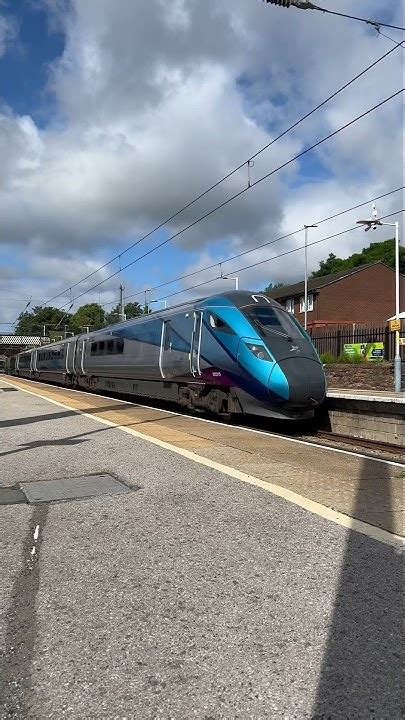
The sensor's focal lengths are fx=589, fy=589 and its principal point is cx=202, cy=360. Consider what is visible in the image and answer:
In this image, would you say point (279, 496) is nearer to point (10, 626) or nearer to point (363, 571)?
point (363, 571)

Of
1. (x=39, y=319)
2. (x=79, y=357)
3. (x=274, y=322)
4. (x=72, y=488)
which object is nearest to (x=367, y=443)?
(x=274, y=322)

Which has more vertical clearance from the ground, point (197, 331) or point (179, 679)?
point (197, 331)

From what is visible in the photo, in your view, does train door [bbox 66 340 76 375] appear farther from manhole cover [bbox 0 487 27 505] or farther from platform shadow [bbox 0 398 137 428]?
manhole cover [bbox 0 487 27 505]

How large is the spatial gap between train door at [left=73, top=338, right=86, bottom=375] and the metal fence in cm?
1081

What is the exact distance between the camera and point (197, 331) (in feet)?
45.6

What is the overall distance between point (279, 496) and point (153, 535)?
1664mm

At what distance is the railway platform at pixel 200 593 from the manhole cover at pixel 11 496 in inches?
1.5

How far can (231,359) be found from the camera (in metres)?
12.3

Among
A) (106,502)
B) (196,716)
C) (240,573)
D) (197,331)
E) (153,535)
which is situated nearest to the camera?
(196,716)

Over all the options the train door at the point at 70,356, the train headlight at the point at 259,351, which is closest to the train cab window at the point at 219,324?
the train headlight at the point at 259,351

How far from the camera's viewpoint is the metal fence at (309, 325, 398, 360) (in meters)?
24.5

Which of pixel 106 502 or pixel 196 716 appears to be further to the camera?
A: pixel 106 502

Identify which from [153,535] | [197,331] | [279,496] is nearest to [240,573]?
[153,535]

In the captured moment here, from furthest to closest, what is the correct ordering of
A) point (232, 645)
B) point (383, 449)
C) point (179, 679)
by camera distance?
point (383, 449)
point (232, 645)
point (179, 679)
